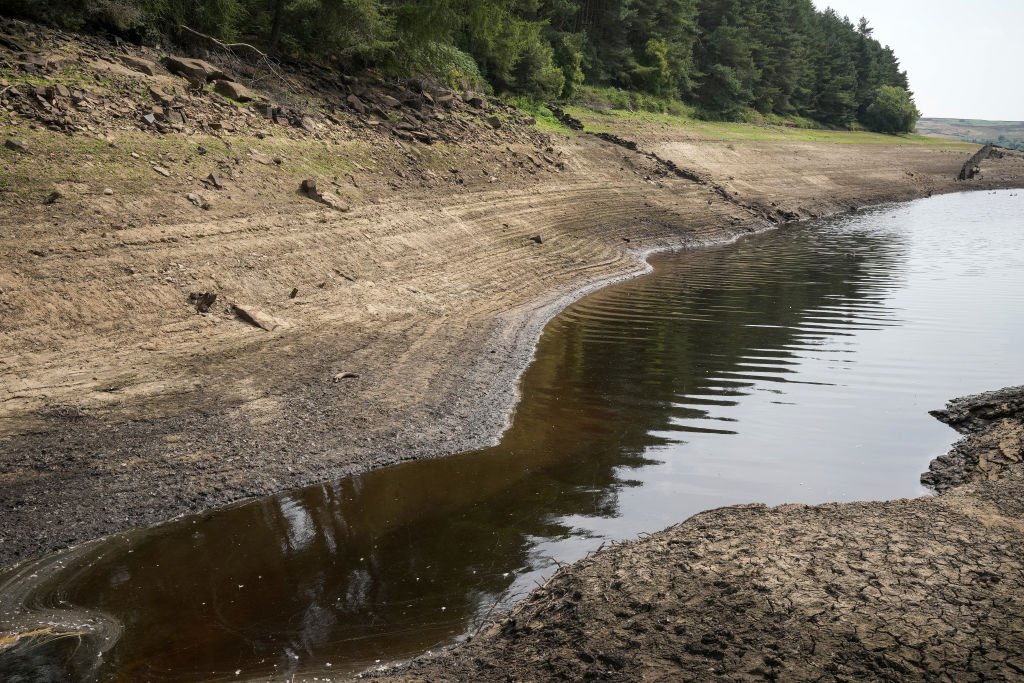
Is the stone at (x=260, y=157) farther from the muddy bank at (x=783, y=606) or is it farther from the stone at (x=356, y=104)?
the muddy bank at (x=783, y=606)

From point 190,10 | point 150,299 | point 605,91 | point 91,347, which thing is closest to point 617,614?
point 91,347

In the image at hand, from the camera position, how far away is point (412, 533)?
24.2 ft

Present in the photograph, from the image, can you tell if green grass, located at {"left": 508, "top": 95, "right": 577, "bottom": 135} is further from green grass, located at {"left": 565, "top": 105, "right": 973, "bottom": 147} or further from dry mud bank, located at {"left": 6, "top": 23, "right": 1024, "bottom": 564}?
dry mud bank, located at {"left": 6, "top": 23, "right": 1024, "bottom": 564}

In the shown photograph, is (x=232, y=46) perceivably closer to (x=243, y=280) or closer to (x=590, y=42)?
(x=243, y=280)

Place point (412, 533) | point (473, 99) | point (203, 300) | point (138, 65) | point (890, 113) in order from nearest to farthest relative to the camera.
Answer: point (412, 533) → point (203, 300) → point (138, 65) → point (473, 99) → point (890, 113)

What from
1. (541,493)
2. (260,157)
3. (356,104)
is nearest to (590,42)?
(356,104)

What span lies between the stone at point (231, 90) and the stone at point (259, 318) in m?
7.99

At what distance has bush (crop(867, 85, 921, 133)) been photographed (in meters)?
71.9

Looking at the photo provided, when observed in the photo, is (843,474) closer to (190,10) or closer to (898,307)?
(898,307)

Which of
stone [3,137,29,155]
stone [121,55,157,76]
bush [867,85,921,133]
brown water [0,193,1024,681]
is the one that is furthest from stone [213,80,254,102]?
bush [867,85,921,133]

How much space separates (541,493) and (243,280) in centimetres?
671

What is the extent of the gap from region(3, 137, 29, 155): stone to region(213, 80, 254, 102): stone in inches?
233

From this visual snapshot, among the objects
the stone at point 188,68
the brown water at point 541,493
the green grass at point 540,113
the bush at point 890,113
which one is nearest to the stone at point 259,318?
the brown water at point 541,493

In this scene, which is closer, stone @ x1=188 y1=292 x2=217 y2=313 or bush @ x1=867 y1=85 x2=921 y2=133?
stone @ x1=188 y1=292 x2=217 y2=313
